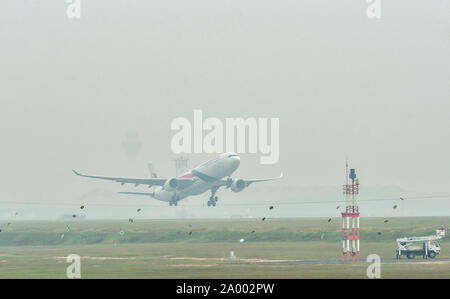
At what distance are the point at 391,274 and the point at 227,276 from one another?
1668cm

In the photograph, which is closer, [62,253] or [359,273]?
[359,273]

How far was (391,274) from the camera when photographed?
8756 cm

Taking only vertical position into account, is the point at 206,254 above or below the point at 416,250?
above

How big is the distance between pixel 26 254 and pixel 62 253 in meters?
6.01

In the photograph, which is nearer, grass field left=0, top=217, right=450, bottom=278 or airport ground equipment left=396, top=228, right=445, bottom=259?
grass field left=0, top=217, right=450, bottom=278

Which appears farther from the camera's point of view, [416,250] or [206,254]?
[206,254]

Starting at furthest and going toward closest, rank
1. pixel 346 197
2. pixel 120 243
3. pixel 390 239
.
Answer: pixel 120 243 → pixel 390 239 → pixel 346 197

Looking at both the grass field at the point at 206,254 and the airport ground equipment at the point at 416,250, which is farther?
the airport ground equipment at the point at 416,250

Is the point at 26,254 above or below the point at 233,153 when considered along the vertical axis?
below

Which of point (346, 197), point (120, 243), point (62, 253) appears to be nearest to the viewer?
point (346, 197)
